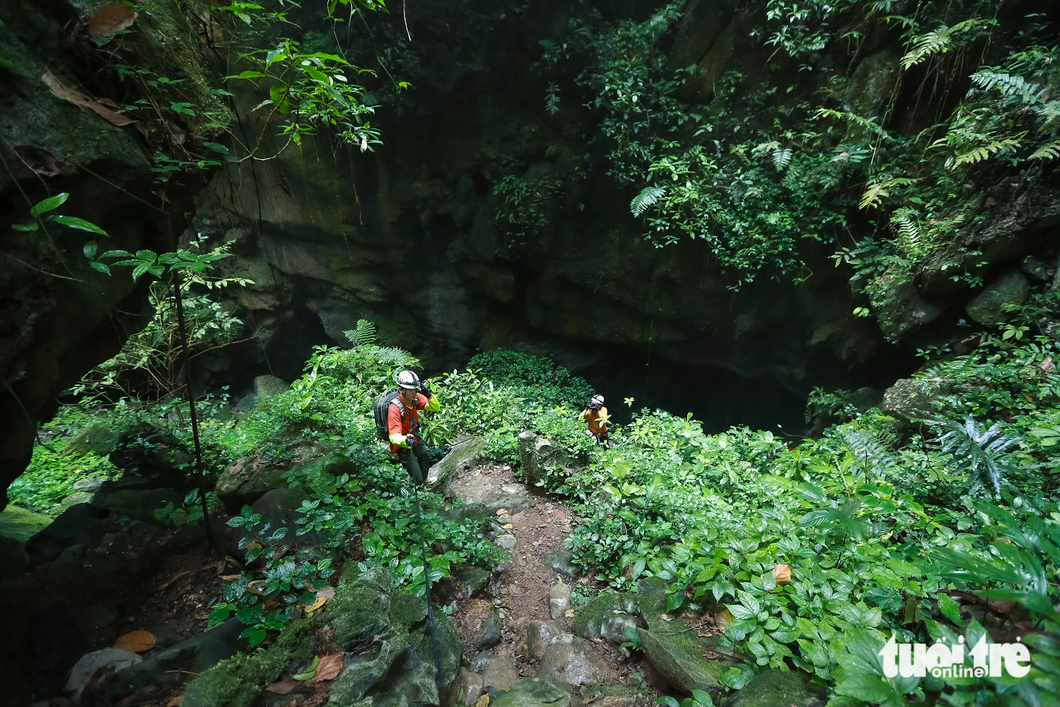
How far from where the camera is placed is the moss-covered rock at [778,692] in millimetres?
1825

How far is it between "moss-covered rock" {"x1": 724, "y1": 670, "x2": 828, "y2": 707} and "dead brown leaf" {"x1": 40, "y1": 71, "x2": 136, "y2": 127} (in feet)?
14.4

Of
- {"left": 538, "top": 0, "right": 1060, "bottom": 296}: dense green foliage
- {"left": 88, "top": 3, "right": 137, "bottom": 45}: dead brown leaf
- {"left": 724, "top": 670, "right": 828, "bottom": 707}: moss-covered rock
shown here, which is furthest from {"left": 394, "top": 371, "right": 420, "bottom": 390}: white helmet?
{"left": 538, "top": 0, "right": 1060, "bottom": 296}: dense green foliage

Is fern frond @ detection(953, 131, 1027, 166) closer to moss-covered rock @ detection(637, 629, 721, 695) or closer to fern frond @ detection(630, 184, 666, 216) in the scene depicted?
fern frond @ detection(630, 184, 666, 216)

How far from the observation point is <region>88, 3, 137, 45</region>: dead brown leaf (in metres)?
2.34

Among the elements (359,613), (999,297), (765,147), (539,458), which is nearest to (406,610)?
(359,613)

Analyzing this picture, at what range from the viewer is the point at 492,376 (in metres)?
10.7

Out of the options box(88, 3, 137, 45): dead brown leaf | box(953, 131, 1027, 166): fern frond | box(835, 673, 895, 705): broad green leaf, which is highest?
box(953, 131, 1027, 166): fern frond

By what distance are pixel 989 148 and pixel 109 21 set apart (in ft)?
26.9

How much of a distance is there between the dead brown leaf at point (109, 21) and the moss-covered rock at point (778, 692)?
4.65 meters

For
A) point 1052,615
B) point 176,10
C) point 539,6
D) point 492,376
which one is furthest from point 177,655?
point 539,6

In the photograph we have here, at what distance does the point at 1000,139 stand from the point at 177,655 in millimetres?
8915

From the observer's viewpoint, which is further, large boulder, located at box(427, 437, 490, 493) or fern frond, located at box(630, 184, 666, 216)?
fern frond, located at box(630, 184, 666, 216)

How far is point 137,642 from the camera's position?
242 centimetres

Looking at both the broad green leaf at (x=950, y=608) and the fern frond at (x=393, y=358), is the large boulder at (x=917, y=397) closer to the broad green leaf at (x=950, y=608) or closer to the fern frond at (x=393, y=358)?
the broad green leaf at (x=950, y=608)
